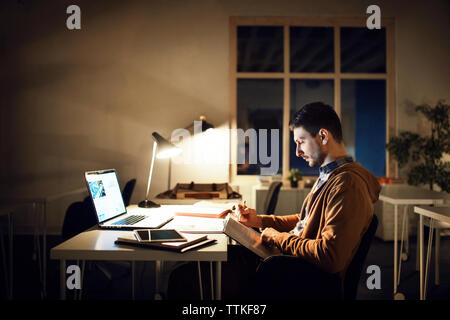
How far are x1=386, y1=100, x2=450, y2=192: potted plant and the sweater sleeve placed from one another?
12.1 ft

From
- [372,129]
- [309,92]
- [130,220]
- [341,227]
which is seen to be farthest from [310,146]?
[372,129]

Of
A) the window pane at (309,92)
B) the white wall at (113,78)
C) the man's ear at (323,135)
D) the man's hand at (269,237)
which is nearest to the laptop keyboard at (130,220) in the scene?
the man's hand at (269,237)

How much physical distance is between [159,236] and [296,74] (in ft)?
13.1

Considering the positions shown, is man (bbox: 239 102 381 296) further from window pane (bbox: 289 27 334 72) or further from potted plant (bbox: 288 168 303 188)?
window pane (bbox: 289 27 334 72)

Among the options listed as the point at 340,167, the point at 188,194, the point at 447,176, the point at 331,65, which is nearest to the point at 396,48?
the point at 331,65

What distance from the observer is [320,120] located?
135 centimetres

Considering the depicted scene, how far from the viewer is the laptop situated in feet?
5.63

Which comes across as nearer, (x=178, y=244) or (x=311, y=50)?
(x=178, y=244)

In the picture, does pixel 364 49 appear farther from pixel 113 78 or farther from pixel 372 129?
pixel 113 78

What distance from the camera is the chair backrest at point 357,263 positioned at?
1.21 m

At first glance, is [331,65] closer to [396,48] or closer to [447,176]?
[396,48]

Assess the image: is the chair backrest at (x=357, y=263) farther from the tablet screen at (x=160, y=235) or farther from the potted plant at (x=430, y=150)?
the potted plant at (x=430, y=150)

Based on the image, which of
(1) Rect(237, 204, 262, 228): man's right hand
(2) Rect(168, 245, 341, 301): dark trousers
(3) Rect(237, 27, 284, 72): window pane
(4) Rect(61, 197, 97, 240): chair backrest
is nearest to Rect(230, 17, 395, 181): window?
(3) Rect(237, 27, 284, 72): window pane
